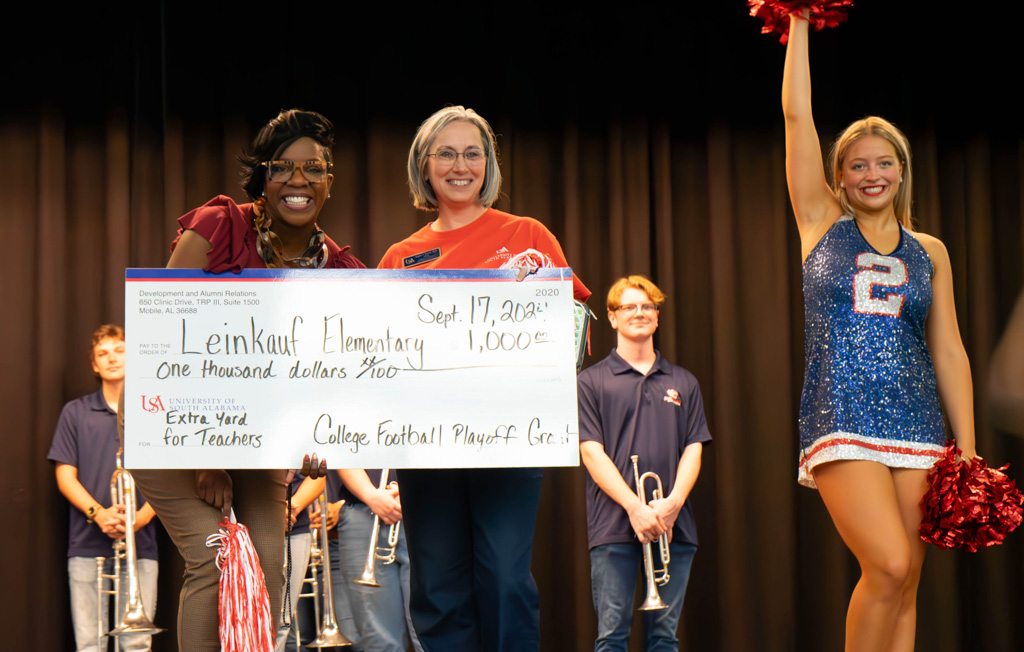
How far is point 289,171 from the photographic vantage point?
240 centimetres

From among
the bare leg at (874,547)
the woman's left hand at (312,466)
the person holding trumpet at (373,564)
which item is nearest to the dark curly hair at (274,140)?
the woman's left hand at (312,466)

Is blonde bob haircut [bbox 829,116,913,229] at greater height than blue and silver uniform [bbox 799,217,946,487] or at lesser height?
greater

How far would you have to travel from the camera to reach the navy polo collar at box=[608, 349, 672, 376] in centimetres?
444

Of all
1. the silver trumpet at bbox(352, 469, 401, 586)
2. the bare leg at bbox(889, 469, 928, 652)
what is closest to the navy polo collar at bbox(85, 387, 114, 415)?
the silver trumpet at bbox(352, 469, 401, 586)

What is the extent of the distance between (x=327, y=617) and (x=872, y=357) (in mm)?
3021

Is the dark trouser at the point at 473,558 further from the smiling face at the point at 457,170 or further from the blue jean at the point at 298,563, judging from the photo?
the blue jean at the point at 298,563

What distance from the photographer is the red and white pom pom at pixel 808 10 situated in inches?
106

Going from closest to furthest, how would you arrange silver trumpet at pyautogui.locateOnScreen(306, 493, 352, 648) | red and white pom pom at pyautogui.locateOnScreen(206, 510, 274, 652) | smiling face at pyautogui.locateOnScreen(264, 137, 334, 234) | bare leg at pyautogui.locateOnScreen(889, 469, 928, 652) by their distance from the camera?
red and white pom pom at pyautogui.locateOnScreen(206, 510, 274, 652) → smiling face at pyautogui.locateOnScreen(264, 137, 334, 234) → bare leg at pyautogui.locateOnScreen(889, 469, 928, 652) → silver trumpet at pyautogui.locateOnScreen(306, 493, 352, 648)

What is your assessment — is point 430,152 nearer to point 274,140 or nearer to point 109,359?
point 274,140

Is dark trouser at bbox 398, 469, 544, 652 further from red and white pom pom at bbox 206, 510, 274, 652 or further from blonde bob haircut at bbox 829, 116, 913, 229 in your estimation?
blonde bob haircut at bbox 829, 116, 913, 229

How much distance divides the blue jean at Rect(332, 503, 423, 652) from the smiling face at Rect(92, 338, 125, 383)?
1482 millimetres

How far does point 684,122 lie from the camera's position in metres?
5.61

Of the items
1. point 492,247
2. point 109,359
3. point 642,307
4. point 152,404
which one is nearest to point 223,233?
point 152,404

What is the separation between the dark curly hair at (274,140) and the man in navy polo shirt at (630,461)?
7.33ft
